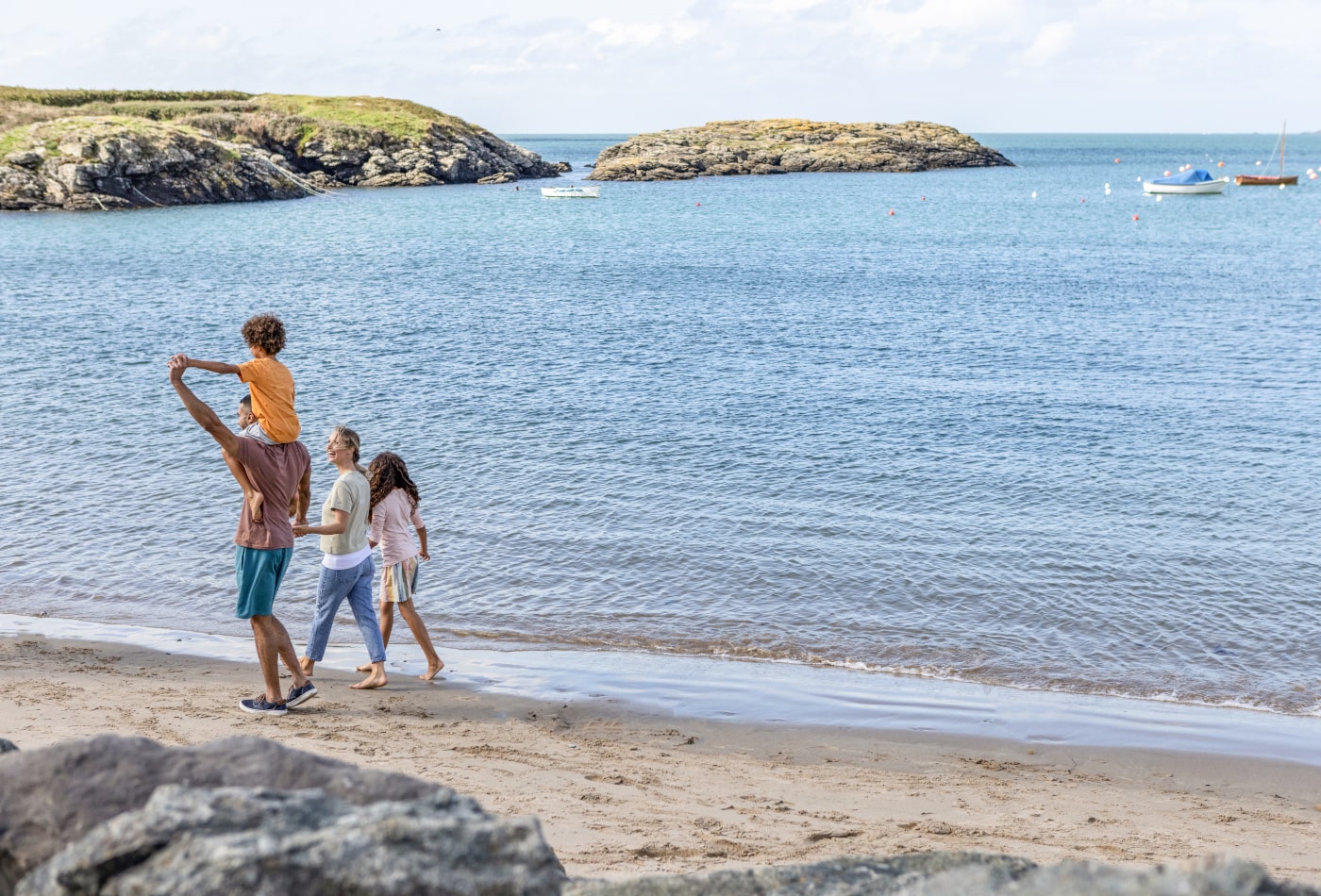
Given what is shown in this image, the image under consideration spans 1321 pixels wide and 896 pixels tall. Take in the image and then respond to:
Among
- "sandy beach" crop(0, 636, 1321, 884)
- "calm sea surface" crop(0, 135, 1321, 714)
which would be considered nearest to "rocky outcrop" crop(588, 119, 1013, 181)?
"calm sea surface" crop(0, 135, 1321, 714)

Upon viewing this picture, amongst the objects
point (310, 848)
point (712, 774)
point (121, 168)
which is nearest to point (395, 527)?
point (712, 774)

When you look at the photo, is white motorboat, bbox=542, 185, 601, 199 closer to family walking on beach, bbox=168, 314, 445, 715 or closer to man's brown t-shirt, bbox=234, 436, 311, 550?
family walking on beach, bbox=168, 314, 445, 715

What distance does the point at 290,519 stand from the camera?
7730 mm

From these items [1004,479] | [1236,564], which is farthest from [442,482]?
[1236,564]

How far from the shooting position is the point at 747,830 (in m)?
6.29

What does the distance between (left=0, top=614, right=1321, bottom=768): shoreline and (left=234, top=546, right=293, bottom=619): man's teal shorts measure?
2.22 metres

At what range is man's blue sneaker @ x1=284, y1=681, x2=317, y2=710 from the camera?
818cm

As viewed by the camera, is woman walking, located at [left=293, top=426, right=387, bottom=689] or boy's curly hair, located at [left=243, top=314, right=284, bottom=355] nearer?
boy's curly hair, located at [left=243, top=314, right=284, bottom=355]

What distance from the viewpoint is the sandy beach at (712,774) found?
6.21 m

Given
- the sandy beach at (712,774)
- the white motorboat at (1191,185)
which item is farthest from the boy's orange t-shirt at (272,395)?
the white motorboat at (1191,185)

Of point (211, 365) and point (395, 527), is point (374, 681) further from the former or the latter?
point (211, 365)

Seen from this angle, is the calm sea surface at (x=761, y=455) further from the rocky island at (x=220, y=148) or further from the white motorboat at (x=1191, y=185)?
the white motorboat at (x=1191, y=185)

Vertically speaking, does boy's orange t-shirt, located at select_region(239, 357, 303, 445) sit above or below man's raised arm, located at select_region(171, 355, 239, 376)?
below

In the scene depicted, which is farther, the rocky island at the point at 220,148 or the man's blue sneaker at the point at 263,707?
the rocky island at the point at 220,148
